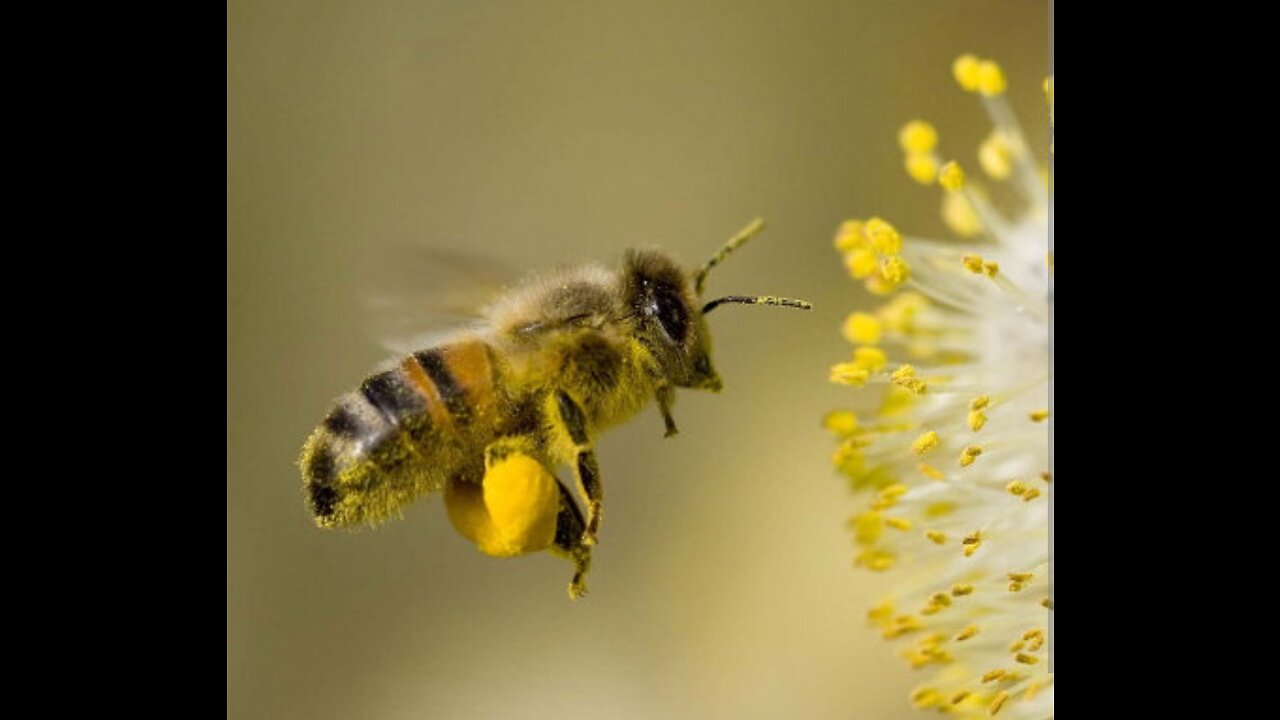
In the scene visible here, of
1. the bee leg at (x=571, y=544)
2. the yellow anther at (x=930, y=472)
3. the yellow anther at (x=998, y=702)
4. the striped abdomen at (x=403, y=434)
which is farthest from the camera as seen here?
the yellow anther at (x=930, y=472)

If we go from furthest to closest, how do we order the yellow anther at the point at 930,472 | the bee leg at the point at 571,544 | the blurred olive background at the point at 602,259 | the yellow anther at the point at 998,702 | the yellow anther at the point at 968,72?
the blurred olive background at the point at 602,259 → the yellow anther at the point at 968,72 → the yellow anther at the point at 930,472 → the yellow anther at the point at 998,702 → the bee leg at the point at 571,544

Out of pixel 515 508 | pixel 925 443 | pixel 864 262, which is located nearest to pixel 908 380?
pixel 925 443

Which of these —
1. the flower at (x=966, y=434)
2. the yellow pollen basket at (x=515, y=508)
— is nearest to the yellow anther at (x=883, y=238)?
the flower at (x=966, y=434)

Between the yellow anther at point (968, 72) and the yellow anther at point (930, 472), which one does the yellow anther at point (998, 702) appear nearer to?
the yellow anther at point (930, 472)

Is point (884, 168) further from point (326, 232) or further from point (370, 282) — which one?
point (370, 282)

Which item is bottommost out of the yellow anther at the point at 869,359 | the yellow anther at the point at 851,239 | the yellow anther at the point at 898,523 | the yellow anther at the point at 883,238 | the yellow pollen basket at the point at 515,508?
the yellow pollen basket at the point at 515,508

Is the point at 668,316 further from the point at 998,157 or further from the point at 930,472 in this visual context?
the point at 998,157

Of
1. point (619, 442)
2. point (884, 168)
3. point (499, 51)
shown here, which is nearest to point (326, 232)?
point (499, 51)
